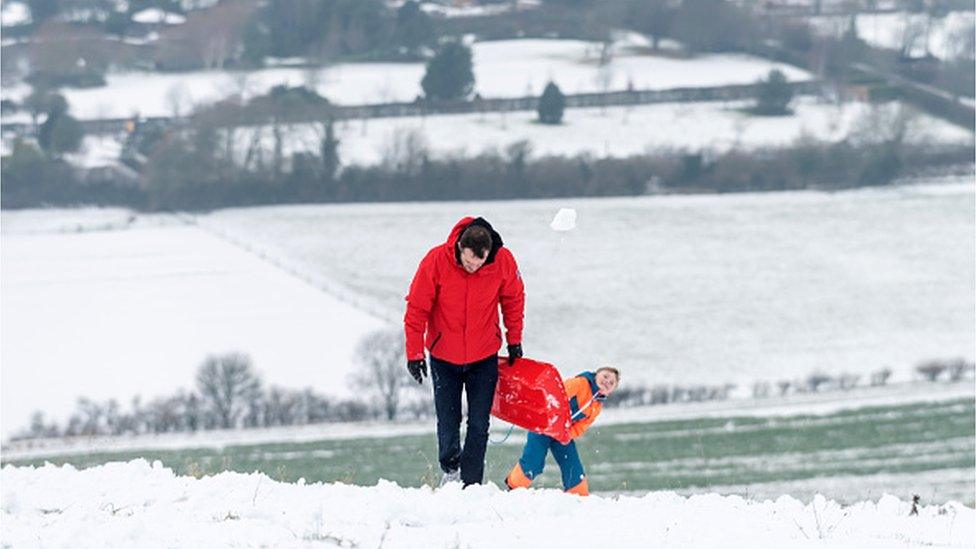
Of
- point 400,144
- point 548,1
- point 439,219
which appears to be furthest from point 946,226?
point 548,1

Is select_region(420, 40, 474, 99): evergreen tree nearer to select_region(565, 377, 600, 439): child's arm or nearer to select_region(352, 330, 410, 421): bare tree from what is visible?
select_region(352, 330, 410, 421): bare tree

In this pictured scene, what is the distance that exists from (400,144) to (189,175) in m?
7.78

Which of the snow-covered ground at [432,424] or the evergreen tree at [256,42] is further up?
the evergreen tree at [256,42]

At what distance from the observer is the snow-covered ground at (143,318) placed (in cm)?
3312

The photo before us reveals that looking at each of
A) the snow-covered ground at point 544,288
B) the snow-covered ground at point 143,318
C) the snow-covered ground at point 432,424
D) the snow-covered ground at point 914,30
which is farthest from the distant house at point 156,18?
the snow-covered ground at point 432,424

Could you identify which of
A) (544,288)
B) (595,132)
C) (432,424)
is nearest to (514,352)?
(432,424)

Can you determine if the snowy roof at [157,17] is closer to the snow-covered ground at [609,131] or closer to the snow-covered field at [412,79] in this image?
the snow-covered field at [412,79]

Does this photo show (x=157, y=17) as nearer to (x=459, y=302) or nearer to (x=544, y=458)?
(x=544, y=458)

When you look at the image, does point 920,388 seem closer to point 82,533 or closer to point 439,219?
point 439,219

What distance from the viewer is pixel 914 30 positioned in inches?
2911

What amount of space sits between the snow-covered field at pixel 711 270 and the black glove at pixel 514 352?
81.6 feet

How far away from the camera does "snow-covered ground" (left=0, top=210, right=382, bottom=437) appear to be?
109 ft

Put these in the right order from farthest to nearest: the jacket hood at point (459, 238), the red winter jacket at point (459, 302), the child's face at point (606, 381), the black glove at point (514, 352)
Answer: the child's face at point (606, 381)
the black glove at point (514, 352)
the red winter jacket at point (459, 302)
the jacket hood at point (459, 238)

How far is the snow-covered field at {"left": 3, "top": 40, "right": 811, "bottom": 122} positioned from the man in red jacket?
56050mm
